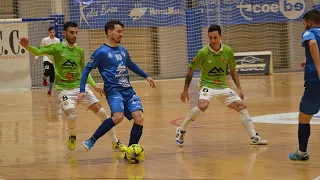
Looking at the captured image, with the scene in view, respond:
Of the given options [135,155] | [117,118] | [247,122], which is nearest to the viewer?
[135,155]

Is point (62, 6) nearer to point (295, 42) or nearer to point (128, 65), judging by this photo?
point (295, 42)

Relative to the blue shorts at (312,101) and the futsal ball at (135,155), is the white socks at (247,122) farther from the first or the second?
the futsal ball at (135,155)

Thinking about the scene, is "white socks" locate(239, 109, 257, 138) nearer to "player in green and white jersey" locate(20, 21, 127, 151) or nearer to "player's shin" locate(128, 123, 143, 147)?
"player in green and white jersey" locate(20, 21, 127, 151)

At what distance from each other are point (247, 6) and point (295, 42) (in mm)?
4588

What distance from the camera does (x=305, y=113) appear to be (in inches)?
362

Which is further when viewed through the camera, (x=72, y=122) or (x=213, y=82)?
(x=213, y=82)

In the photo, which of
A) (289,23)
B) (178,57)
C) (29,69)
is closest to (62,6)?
(29,69)

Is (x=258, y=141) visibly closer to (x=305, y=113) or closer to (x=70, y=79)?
(x=305, y=113)

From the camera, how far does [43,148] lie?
11.3 metres

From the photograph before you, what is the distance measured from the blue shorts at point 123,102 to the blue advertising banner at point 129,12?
18679 millimetres

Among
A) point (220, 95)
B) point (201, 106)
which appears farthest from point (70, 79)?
point (220, 95)

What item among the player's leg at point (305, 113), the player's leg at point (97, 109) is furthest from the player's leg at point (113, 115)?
the player's leg at point (305, 113)

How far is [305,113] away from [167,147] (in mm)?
2587

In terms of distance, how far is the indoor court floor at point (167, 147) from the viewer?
8719 mm
